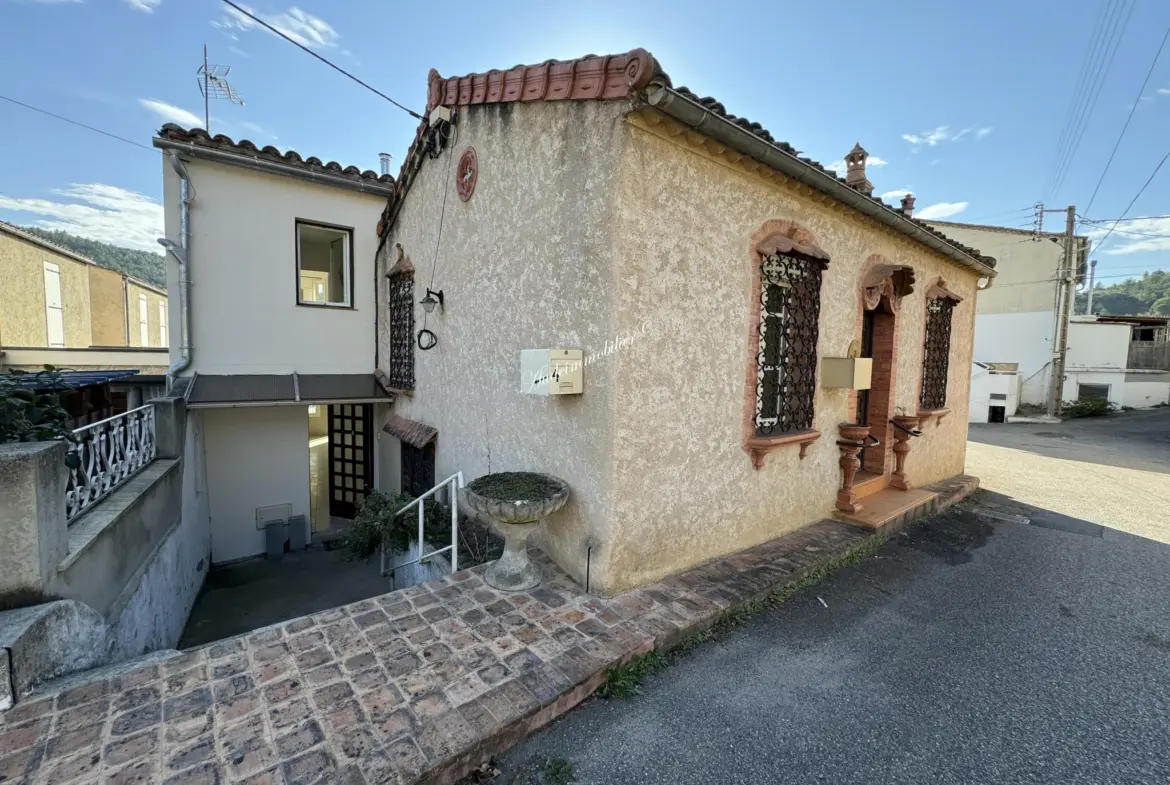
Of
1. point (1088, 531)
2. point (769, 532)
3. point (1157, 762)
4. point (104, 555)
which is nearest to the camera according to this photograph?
point (1157, 762)

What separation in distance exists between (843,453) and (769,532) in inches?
66.0

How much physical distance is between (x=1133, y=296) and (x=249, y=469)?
298ft

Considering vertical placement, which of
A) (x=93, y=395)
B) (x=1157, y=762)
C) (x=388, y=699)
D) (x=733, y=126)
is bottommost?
(x=1157, y=762)

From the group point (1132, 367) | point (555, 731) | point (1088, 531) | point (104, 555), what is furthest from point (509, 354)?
point (1132, 367)

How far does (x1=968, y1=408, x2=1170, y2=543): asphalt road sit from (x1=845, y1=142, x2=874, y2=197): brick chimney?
242 inches

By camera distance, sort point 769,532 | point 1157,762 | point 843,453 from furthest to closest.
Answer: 1. point 843,453
2. point 769,532
3. point 1157,762

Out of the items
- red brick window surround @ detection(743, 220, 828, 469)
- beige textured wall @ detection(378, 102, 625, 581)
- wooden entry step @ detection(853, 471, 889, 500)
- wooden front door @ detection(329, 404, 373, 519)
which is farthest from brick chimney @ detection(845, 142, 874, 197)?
wooden front door @ detection(329, 404, 373, 519)

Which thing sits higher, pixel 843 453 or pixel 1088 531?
pixel 843 453

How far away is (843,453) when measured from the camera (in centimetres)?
602

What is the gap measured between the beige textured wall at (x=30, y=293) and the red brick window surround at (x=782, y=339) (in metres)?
23.2

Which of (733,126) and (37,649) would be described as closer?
(37,649)

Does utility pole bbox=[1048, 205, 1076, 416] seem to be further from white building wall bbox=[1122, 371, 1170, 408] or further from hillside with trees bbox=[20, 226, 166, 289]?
hillside with trees bbox=[20, 226, 166, 289]

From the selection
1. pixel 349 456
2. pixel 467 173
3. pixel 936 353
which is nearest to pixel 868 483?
pixel 936 353

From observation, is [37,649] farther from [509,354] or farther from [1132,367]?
[1132,367]
